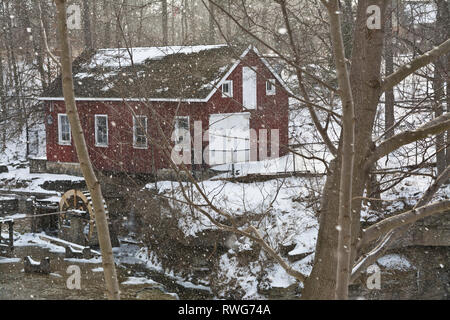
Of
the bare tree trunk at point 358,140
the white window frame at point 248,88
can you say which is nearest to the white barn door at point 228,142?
the white window frame at point 248,88

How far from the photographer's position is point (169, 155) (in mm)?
3039

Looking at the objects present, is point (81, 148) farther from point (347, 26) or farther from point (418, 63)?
point (347, 26)

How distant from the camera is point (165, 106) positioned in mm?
18578

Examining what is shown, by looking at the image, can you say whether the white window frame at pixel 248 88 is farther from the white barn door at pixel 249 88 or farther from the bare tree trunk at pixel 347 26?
the bare tree trunk at pixel 347 26

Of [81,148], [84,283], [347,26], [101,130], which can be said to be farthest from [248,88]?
[81,148]

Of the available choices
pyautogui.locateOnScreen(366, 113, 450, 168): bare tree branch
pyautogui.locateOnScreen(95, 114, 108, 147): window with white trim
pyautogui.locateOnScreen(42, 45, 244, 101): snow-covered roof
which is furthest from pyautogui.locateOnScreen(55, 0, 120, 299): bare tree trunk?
pyautogui.locateOnScreen(95, 114, 108, 147): window with white trim

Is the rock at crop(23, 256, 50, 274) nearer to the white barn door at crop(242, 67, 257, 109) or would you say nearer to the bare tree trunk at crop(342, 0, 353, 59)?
the bare tree trunk at crop(342, 0, 353, 59)

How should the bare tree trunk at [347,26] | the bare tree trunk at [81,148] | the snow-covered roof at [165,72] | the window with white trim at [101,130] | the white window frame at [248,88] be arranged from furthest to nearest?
the window with white trim at [101,130], the white window frame at [248,88], the snow-covered roof at [165,72], the bare tree trunk at [347,26], the bare tree trunk at [81,148]

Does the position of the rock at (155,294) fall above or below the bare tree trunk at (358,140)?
below

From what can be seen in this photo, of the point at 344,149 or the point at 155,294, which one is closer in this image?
the point at 344,149

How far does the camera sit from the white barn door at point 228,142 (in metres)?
18.9

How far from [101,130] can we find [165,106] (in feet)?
12.3

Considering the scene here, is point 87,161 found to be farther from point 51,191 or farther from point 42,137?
point 42,137

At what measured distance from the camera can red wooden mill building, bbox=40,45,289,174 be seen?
18.2 meters
